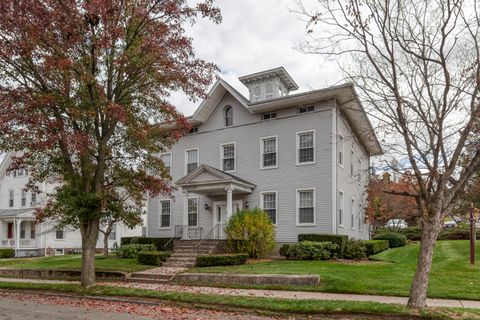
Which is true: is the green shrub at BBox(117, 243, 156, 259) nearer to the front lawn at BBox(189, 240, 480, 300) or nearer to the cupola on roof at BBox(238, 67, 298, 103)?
the front lawn at BBox(189, 240, 480, 300)

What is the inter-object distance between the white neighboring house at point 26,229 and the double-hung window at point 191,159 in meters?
9.71

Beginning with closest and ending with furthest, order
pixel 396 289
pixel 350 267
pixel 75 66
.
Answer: pixel 396 289, pixel 75 66, pixel 350 267

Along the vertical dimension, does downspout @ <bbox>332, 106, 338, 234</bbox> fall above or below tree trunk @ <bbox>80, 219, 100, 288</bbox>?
above

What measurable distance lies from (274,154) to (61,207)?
11012mm

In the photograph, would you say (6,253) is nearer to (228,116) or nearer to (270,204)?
(228,116)

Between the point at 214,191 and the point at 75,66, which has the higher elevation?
the point at 75,66

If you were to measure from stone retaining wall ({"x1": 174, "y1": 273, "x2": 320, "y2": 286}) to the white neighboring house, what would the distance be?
725 inches

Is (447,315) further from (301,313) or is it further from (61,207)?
(61,207)

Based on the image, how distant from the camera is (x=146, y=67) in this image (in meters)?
13.7

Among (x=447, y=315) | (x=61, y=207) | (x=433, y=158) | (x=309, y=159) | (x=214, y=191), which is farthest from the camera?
(x=214, y=191)

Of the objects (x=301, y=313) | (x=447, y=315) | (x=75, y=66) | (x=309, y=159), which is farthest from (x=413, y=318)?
(x=309, y=159)

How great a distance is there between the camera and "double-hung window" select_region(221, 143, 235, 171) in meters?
23.4

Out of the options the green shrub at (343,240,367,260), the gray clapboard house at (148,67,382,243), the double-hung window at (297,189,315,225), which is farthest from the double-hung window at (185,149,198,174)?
the green shrub at (343,240,367,260)

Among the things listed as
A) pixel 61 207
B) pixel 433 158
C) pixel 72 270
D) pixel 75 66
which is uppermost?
pixel 75 66
